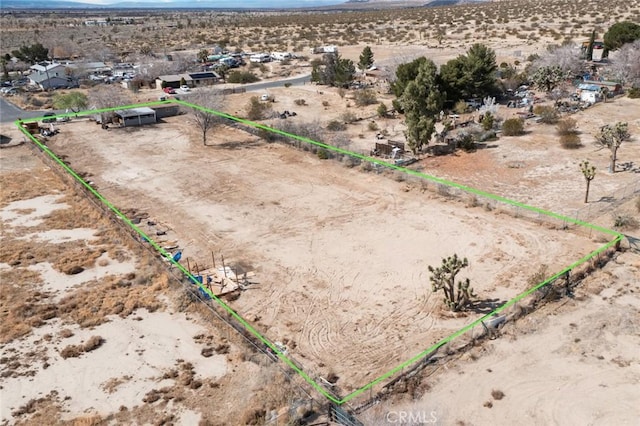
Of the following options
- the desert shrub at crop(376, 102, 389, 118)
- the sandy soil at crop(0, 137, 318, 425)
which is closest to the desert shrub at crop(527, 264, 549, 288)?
the sandy soil at crop(0, 137, 318, 425)

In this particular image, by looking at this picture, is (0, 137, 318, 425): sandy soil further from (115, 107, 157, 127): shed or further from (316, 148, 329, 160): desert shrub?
(115, 107, 157, 127): shed

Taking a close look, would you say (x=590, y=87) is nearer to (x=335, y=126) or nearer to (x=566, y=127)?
(x=566, y=127)

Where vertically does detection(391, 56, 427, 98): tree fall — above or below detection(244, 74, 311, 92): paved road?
above

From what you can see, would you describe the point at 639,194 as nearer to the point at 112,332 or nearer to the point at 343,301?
the point at 343,301

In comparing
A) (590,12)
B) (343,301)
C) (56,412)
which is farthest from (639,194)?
(590,12)

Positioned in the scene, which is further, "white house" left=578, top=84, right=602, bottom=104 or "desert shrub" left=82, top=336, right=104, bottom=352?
"white house" left=578, top=84, right=602, bottom=104

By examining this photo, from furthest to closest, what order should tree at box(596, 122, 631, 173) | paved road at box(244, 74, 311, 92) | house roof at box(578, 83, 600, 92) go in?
paved road at box(244, 74, 311, 92) → house roof at box(578, 83, 600, 92) → tree at box(596, 122, 631, 173)

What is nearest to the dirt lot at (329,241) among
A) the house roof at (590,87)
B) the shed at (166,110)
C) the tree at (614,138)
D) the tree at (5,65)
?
the tree at (614,138)

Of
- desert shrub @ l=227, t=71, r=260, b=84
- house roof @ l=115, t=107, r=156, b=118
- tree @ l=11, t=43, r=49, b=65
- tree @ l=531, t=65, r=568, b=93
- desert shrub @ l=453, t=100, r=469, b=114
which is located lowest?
house roof @ l=115, t=107, r=156, b=118
